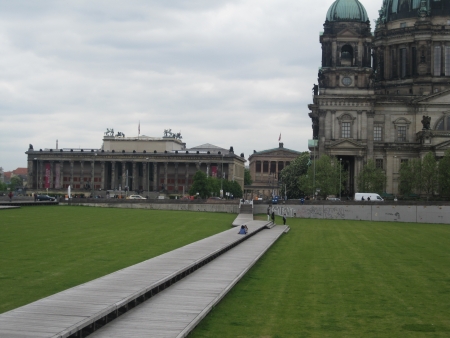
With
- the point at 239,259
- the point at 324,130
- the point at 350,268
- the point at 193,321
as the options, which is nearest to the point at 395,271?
the point at 350,268

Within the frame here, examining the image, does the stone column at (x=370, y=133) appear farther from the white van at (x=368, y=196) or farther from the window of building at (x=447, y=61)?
the window of building at (x=447, y=61)

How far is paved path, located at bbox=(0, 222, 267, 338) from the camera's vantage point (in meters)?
21.5

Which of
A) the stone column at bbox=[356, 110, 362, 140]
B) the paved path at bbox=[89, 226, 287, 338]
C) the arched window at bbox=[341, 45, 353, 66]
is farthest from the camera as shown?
the arched window at bbox=[341, 45, 353, 66]

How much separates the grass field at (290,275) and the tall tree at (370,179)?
6463 cm

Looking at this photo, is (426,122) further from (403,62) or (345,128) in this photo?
(403,62)

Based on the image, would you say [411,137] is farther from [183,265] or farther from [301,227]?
[183,265]

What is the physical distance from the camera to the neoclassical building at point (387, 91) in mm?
141875

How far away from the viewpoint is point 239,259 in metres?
43.0

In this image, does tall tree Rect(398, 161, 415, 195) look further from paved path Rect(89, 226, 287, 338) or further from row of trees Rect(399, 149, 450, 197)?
paved path Rect(89, 226, 287, 338)

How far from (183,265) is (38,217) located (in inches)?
1703

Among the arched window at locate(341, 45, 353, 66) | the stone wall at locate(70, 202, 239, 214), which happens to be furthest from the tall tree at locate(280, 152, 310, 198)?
the stone wall at locate(70, 202, 239, 214)

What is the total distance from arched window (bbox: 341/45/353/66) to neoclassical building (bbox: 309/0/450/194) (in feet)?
0.06

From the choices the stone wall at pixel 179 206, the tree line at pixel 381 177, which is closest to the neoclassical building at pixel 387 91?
the tree line at pixel 381 177

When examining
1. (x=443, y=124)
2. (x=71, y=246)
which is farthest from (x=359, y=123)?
(x=71, y=246)
